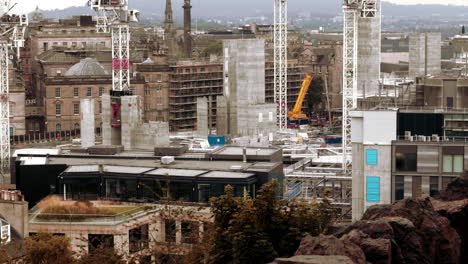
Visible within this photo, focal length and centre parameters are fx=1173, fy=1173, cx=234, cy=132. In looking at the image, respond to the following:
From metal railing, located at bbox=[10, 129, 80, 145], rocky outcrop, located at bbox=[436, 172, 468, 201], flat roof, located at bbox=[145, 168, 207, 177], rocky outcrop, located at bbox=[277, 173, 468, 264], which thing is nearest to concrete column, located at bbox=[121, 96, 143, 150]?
flat roof, located at bbox=[145, 168, 207, 177]

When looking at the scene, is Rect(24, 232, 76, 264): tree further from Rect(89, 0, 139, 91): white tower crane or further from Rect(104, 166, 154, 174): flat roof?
Rect(89, 0, 139, 91): white tower crane

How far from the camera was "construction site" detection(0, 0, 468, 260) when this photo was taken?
46.1 m

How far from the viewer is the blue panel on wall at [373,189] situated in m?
46.4

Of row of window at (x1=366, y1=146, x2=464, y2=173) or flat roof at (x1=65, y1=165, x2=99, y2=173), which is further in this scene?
flat roof at (x1=65, y1=165, x2=99, y2=173)

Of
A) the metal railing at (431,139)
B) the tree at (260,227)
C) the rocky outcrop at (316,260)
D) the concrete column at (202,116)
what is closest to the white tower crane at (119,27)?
the concrete column at (202,116)

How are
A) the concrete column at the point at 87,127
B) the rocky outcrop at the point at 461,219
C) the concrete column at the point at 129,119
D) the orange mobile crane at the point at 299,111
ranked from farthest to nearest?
the orange mobile crane at the point at 299,111 < the concrete column at the point at 87,127 < the concrete column at the point at 129,119 < the rocky outcrop at the point at 461,219

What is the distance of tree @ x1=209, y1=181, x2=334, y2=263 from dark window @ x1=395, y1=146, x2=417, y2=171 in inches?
783

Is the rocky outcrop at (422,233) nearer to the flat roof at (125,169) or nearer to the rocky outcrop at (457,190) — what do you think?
the rocky outcrop at (457,190)

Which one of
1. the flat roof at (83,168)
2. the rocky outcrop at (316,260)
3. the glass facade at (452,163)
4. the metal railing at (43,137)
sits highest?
the rocky outcrop at (316,260)

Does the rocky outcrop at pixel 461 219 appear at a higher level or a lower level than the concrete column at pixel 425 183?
higher

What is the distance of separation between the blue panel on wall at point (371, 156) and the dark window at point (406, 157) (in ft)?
2.83

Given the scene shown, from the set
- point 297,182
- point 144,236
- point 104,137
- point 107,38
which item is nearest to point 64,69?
point 107,38

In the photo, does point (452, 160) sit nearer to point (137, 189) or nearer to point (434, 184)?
point (434, 184)

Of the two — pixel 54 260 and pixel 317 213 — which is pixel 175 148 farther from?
pixel 317 213
